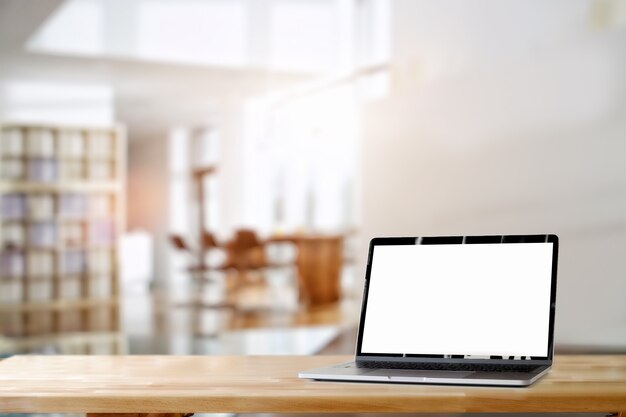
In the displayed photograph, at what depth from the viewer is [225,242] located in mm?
7934

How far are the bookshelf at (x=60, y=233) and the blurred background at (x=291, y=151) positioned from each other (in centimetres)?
2

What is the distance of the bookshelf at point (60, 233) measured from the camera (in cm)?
686

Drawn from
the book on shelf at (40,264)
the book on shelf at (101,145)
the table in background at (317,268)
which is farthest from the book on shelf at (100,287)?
the table in background at (317,268)

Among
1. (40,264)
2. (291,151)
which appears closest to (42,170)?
(40,264)

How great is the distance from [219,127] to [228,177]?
1.83 ft

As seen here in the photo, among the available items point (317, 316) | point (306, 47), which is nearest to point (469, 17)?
point (306, 47)

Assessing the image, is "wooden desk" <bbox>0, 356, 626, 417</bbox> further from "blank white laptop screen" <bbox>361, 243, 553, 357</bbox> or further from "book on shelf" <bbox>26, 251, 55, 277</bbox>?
"book on shelf" <bbox>26, 251, 55, 277</bbox>

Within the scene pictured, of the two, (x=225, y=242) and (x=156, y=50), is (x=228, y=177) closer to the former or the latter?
(x=225, y=242)

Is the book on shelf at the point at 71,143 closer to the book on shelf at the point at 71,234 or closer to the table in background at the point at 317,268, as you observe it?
the book on shelf at the point at 71,234

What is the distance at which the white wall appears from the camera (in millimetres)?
5469

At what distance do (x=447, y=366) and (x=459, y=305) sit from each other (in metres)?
0.11

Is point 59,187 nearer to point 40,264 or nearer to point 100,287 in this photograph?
point 40,264

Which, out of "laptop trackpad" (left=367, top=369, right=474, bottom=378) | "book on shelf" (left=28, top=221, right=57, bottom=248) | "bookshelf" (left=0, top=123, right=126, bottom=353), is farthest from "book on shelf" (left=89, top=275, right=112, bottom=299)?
"laptop trackpad" (left=367, top=369, right=474, bottom=378)

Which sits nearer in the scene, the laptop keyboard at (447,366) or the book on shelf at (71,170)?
the laptop keyboard at (447,366)
